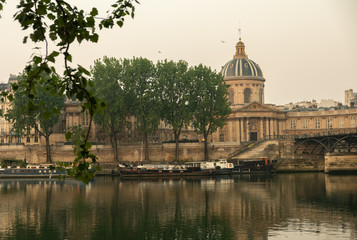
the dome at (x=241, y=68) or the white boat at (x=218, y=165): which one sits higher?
the dome at (x=241, y=68)

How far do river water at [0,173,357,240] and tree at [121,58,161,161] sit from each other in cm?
2128

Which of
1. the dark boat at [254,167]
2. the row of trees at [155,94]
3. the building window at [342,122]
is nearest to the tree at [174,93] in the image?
the row of trees at [155,94]

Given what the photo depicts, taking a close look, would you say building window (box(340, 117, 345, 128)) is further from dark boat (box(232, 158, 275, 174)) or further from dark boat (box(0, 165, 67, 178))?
dark boat (box(0, 165, 67, 178))

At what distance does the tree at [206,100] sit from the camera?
319 ft

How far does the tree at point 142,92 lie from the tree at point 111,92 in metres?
1.27

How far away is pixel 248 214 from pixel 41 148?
69.3 metres

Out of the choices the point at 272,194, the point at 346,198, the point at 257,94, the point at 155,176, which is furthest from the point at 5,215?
the point at 257,94

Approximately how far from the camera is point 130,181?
82.4 metres

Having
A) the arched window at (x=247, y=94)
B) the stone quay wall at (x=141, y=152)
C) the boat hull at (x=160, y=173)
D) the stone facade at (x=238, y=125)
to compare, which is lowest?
the boat hull at (x=160, y=173)

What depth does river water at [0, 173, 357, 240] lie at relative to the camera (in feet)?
125

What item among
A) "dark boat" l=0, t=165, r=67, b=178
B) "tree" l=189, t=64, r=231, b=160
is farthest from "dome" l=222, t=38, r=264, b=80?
"dark boat" l=0, t=165, r=67, b=178

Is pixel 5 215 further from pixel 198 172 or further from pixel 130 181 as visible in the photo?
pixel 198 172

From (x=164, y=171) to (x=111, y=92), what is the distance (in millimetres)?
16364

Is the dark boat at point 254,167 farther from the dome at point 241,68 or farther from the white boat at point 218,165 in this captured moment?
the dome at point 241,68
